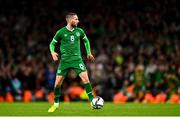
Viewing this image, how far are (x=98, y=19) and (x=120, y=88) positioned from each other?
5.31 meters

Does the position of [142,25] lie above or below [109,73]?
above

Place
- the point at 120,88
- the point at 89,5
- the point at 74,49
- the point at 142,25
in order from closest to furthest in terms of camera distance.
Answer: the point at 74,49
the point at 120,88
the point at 142,25
the point at 89,5

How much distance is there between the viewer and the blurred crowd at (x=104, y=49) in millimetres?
26781

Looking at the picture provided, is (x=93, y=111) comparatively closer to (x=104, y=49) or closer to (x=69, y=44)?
(x=69, y=44)

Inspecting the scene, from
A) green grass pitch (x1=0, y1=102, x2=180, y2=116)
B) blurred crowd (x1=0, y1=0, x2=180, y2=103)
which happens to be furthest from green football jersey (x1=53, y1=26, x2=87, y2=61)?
blurred crowd (x1=0, y1=0, x2=180, y2=103)

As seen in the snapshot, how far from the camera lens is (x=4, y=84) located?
1089 inches

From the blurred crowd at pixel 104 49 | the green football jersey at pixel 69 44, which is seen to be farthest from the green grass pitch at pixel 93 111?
the blurred crowd at pixel 104 49

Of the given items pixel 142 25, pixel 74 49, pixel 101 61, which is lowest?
pixel 74 49

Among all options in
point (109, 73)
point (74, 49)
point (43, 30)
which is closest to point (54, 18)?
point (43, 30)

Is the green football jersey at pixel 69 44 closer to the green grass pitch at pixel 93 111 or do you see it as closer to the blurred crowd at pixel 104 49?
the green grass pitch at pixel 93 111

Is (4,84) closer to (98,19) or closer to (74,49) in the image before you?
(98,19)

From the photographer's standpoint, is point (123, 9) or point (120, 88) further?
point (123, 9)

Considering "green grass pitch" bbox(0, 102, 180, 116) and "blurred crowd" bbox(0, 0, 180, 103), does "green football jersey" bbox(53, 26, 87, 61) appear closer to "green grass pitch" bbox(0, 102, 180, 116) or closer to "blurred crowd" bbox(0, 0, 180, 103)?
"green grass pitch" bbox(0, 102, 180, 116)

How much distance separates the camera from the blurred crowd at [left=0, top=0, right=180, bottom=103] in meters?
26.8
